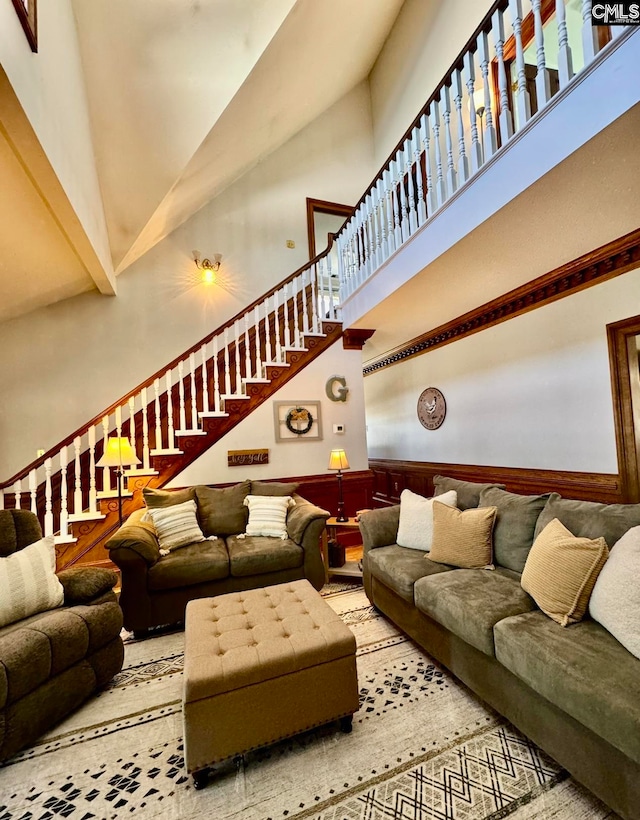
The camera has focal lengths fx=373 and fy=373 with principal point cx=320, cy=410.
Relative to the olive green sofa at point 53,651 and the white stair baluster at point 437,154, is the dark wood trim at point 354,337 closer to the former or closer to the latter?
the white stair baluster at point 437,154

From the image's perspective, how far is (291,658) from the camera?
5.07ft

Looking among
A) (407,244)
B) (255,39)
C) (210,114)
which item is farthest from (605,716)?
(255,39)

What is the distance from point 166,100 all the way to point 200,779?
5.13 m

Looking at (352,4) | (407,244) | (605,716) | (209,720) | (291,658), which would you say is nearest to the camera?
(605,716)

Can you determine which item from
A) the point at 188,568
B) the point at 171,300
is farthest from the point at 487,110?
the point at 171,300

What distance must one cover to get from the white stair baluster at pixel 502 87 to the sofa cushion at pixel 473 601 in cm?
250

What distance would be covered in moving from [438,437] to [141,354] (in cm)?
422

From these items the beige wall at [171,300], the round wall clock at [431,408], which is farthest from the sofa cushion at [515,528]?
the beige wall at [171,300]

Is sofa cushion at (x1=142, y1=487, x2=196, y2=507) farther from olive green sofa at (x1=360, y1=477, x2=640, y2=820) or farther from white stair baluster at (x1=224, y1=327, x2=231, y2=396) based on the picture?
olive green sofa at (x1=360, y1=477, x2=640, y2=820)

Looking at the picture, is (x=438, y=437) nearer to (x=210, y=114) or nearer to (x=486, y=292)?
(x=486, y=292)

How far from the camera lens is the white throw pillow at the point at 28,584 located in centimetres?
185

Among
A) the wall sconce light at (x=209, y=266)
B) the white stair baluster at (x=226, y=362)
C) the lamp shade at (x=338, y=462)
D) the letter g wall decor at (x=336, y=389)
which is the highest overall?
the wall sconce light at (x=209, y=266)

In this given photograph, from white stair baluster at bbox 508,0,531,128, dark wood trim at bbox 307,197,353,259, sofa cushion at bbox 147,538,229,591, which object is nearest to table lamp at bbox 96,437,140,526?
sofa cushion at bbox 147,538,229,591

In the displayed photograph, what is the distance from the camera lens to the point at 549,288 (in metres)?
3.43
